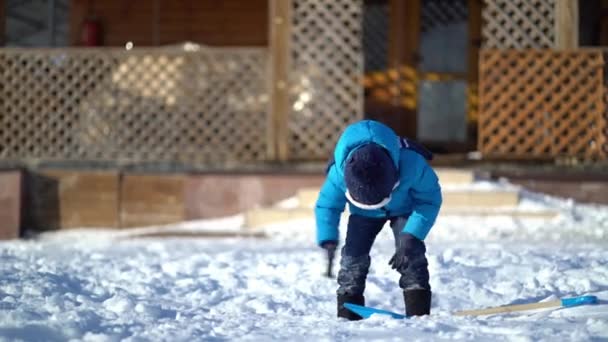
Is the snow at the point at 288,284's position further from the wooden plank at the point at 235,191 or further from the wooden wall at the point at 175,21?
the wooden wall at the point at 175,21

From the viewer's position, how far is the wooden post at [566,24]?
9.51 metres

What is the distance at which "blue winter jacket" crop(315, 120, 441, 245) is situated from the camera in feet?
12.4

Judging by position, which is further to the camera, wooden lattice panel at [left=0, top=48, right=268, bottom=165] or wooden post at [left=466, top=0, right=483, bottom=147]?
wooden post at [left=466, top=0, right=483, bottom=147]

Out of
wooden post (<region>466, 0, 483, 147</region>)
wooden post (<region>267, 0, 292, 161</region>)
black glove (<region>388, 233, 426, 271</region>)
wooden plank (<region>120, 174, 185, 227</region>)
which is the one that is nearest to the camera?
black glove (<region>388, 233, 426, 271</region>)

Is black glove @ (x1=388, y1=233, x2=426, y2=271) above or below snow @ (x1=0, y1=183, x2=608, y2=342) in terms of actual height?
above

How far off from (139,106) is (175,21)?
353 centimetres

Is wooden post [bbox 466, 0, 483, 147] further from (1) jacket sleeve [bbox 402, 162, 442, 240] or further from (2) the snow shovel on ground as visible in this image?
(1) jacket sleeve [bbox 402, 162, 442, 240]

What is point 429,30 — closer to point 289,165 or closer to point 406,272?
point 289,165

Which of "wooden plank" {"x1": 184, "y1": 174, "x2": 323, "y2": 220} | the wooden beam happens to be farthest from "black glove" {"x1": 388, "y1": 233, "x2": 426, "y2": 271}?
the wooden beam

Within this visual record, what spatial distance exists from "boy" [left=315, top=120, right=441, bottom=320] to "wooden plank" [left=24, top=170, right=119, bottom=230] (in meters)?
5.90

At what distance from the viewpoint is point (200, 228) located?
9.03m

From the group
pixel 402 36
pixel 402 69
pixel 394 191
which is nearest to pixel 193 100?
pixel 402 69

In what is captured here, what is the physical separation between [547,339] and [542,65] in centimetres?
686

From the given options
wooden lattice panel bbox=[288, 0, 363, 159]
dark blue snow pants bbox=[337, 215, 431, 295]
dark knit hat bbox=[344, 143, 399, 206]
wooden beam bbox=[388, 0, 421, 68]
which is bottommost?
dark blue snow pants bbox=[337, 215, 431, 295]
